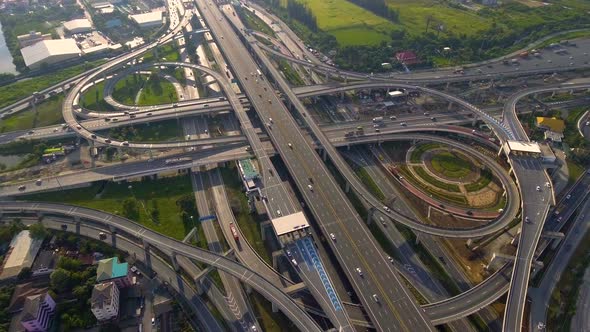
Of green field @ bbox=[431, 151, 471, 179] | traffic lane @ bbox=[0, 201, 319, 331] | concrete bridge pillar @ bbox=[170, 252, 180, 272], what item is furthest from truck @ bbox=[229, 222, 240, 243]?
green field @ bbox=[431, 151, 471, 179]

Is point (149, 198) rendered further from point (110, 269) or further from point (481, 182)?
point (481, 182)

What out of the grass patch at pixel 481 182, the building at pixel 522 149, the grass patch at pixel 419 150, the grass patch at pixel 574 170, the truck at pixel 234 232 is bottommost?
the grass patch at pixel 574 170

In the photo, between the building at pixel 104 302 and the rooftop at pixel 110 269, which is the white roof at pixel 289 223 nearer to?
the rooftop at pixel 110 269

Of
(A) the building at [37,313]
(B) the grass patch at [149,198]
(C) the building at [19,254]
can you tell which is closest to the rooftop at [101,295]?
(A) the building at [37,313]

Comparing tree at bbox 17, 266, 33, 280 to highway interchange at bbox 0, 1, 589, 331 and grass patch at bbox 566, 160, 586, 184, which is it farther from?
grass patch at bbox 566, 160, 586, 184

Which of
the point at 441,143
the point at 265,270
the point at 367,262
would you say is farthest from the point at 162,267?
the point at 441,143

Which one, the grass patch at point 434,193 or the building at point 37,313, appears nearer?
the building at point 37,313
